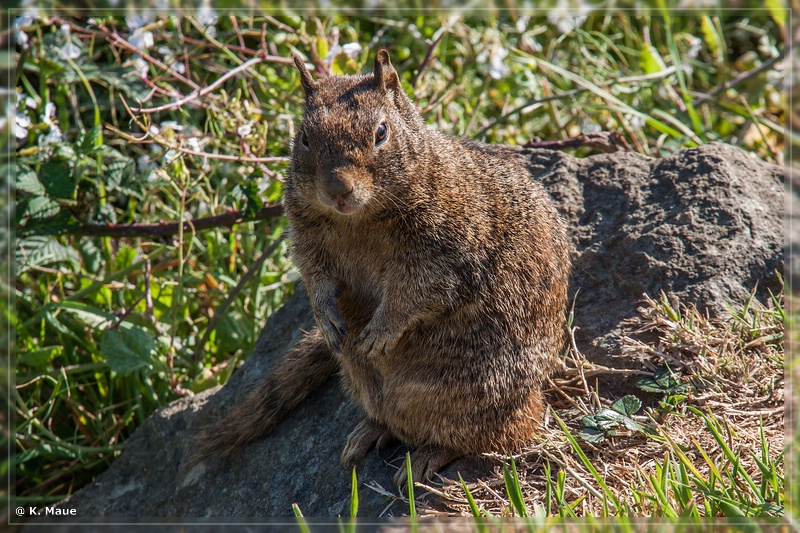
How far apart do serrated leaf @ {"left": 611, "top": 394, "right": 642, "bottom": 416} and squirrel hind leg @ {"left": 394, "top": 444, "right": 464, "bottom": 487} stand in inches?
22.0

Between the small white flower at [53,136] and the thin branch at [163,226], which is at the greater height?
the small white flower at [53,136]

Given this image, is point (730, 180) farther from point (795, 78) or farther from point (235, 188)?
point (235, 188)

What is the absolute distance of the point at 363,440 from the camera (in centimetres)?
273

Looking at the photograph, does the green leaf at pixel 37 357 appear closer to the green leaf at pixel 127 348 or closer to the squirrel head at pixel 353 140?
the green leaf at pixel 127 348

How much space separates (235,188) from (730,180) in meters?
2.35

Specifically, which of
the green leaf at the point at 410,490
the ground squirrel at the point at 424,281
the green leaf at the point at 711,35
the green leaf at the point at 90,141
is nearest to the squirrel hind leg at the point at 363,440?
the ground squirrel at the point at 424,281

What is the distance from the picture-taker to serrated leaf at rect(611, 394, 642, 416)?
2.66m

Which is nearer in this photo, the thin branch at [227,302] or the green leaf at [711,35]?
the thin branch at [227,302]

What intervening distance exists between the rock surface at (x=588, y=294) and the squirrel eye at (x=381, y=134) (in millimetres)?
1098

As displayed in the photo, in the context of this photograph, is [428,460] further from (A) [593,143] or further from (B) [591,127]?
Answer: (B) [591,127]

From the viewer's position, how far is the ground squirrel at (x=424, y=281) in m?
2.54

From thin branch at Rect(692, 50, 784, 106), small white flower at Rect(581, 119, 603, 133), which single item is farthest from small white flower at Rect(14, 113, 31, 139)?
thin branch at Rect(692, 50, 784, 106)

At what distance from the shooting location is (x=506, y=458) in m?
2.62

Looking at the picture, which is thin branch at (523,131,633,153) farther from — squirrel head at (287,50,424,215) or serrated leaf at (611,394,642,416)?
serrated leaf at (611,394,642,416)
